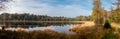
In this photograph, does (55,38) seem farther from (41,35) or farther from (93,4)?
(93,4)

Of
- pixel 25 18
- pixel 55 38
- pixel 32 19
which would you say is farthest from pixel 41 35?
pixel 32 19

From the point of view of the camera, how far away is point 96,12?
5378 centimetres

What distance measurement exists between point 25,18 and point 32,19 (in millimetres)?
8905

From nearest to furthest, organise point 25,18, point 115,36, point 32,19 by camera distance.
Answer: point 115,36 < point 25,18 < point 32,19

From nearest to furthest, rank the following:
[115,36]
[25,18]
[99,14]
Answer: [115,36], [99,14], [25,18]

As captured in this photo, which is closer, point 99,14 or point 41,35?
point 41,35

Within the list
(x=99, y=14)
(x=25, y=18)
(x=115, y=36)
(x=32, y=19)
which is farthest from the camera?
(x=32, y=19)

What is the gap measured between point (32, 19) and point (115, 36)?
10663 centimetres

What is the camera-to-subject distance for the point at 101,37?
49.5 feet

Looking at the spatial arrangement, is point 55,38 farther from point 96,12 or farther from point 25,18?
point 25,18

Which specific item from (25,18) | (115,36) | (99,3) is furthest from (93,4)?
(25,18)

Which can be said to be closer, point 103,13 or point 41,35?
point 41,35

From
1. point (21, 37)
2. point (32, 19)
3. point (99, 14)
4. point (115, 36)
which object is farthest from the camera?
point (32, 19)

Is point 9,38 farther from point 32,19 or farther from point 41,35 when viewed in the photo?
point 32,19
